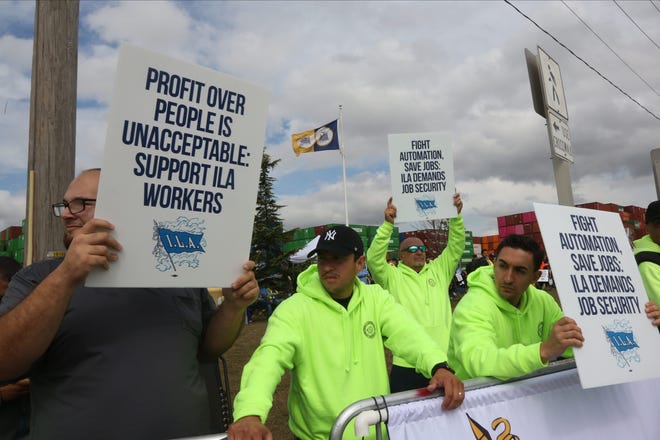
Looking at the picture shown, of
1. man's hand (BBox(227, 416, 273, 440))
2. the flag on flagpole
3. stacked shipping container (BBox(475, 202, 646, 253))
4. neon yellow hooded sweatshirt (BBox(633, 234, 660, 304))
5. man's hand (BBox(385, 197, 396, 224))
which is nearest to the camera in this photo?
man's hand (BBox(227, 416, 273, 440))

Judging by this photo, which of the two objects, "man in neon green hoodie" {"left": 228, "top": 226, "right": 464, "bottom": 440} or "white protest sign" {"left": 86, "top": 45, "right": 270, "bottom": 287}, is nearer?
"white protest sign" {"left": 86, "top": 45, "right": 270, "bottom": 287}

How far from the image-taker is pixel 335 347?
2.26 metres

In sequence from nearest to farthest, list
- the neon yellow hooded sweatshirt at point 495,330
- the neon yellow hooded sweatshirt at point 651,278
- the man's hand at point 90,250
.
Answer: the man's hand at point 90,250
the neon yellow hooded sweatshirt at point 495,330
the neon yellow hooded sweatshirt at point 651,278

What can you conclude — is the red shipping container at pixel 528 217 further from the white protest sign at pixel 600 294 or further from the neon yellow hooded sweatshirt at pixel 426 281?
the white protest sign at pixel 600 294

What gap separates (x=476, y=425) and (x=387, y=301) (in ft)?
2.52

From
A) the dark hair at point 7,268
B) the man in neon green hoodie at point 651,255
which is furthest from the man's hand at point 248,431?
the man in neon green hoodie at point 651,255

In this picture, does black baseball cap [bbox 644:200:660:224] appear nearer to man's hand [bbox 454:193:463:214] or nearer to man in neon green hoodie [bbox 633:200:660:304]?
man in neon green hoodie [bbox 633:200:660:304]

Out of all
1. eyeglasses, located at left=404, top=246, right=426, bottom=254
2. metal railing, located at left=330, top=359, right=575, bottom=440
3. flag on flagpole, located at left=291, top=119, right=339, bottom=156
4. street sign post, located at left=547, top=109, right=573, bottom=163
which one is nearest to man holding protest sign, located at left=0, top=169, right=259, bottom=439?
metal railing, located at left=330, top=359, right=575, bottom=440

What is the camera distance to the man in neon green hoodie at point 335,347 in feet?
6.70

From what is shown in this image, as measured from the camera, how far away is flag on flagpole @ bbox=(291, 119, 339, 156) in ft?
60.5

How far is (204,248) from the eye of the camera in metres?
1.81

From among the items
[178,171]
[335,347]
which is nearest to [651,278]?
[335,347]

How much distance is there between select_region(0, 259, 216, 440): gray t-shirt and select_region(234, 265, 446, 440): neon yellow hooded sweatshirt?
0.30 metres

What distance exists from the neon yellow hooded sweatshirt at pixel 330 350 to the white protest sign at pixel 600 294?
0.65 meters
